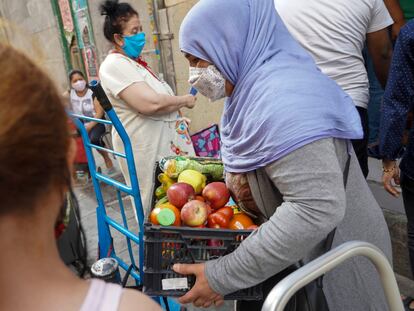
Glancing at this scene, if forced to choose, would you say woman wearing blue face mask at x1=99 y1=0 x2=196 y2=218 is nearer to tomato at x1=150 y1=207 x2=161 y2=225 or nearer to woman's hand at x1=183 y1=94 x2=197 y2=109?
woman's hand at x1=183 y1=94 x2=197 y2=109

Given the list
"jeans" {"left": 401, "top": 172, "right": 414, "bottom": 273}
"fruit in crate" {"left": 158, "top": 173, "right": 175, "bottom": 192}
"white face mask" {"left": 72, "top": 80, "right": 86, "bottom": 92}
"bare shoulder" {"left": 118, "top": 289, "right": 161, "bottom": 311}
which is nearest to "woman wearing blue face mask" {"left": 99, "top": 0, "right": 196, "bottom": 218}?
"fruit in crate" {"left": 158, "top": 173, "right": 175, "bottom": 192}

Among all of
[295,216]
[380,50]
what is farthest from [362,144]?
[295,216]

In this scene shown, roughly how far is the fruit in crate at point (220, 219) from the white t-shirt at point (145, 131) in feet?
3.50

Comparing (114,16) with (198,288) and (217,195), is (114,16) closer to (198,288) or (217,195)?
(217,195)

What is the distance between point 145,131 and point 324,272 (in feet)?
6.09

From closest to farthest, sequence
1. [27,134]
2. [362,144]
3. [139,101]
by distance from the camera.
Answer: [27,134] < [362,144] < [139,101]

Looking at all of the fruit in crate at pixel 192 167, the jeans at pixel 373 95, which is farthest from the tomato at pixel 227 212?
the jeans at pixel 373 95

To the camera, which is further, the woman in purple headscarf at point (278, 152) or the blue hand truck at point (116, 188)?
the blue hand truck at point (116, 188)

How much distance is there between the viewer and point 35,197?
646 millimetres

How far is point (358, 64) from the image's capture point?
2260 mm

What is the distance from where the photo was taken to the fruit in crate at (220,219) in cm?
151

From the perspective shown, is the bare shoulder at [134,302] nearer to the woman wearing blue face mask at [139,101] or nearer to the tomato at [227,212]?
the tomato at [227,212]

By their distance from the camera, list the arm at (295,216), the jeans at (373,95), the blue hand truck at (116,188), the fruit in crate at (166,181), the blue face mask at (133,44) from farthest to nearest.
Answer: the jeans at (373,95), the blue face mask at (133,44), the blue hand truck at (116,188), the fruit in crate at (166,181), the arm at (295,216)

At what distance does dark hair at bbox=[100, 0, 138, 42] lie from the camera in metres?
2.69
